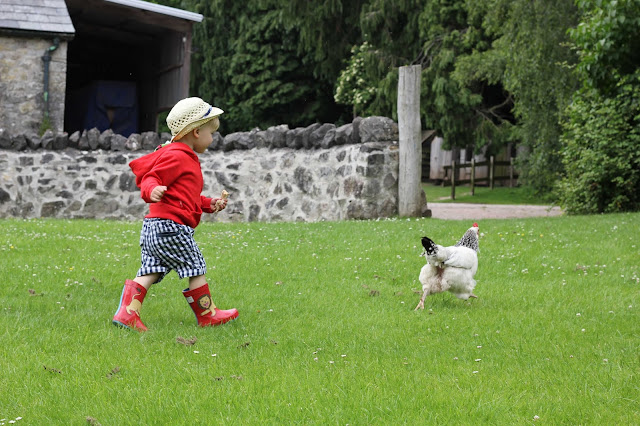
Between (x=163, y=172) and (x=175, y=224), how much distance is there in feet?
1.24

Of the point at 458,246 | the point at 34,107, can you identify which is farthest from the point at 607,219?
the point at 34,107

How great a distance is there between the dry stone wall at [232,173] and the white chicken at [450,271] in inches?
295

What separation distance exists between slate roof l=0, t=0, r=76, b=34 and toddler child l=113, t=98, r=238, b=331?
13068mm

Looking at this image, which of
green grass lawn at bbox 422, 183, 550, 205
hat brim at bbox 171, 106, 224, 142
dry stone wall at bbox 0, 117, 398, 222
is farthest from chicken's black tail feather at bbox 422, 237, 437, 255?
green grass lawn at bbox 422, 183, 550, 205

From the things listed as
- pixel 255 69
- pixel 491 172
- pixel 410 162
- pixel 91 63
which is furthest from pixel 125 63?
pixel 410 162

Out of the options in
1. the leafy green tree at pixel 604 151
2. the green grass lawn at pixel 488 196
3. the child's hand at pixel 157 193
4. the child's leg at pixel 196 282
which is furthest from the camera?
the green grass lawn at pixel 488 196

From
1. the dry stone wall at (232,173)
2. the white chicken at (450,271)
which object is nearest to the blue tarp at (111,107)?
the dry stone wall at (232,173)

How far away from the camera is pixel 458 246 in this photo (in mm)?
6211

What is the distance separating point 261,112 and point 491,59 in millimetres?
12398

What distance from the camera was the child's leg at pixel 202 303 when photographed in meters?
5.41

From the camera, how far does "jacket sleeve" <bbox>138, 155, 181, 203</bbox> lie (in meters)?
5.29

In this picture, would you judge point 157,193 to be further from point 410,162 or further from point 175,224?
point 410,162

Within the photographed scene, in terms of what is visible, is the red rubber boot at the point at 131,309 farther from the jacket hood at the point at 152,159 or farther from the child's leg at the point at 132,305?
the jacket hood at the point at 152,159

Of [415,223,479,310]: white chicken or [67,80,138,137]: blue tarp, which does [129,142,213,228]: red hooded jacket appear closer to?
[415,223,479,310]: white chicken
